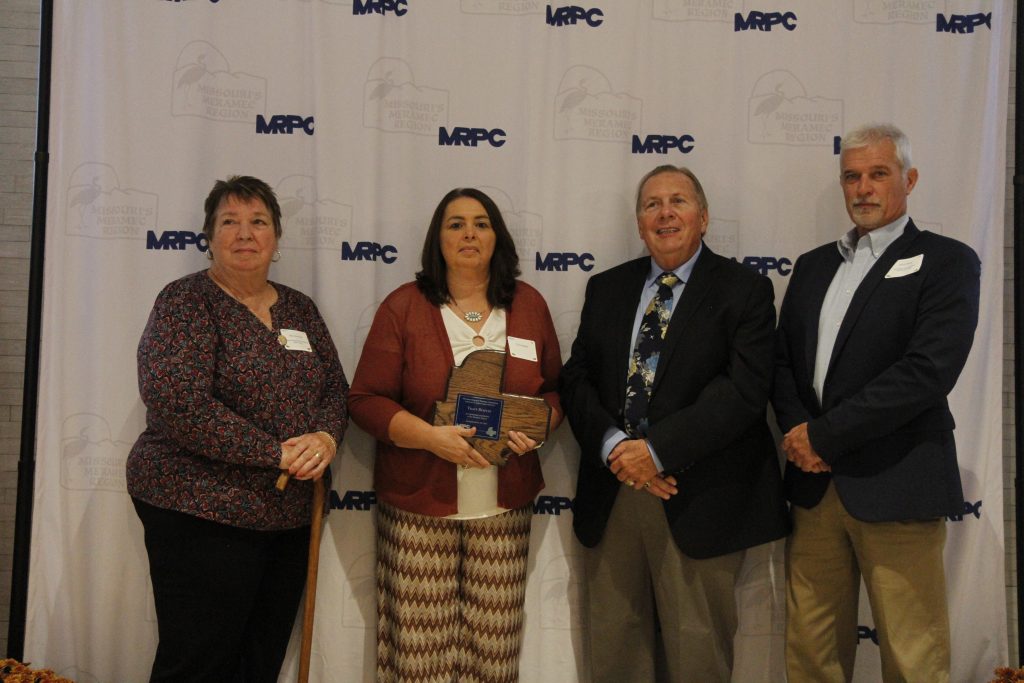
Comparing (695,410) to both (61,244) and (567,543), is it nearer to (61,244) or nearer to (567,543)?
(567,543)

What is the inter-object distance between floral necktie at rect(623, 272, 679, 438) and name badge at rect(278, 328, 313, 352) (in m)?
1.08

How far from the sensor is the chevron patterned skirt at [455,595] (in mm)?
2422

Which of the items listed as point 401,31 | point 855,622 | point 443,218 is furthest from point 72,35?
point 855,622

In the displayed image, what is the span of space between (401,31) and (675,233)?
4.53 ft

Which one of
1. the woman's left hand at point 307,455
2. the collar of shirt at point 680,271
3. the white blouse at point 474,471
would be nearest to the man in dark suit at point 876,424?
the collar of shirt at point 680,271

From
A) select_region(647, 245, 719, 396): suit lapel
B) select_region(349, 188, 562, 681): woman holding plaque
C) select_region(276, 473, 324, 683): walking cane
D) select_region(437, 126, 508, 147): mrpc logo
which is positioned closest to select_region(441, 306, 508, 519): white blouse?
select_region(349, 188, 562, 681): woman holding plaque

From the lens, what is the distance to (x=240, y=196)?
2381 mm

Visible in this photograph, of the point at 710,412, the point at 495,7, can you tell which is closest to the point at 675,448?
the point at 710,412

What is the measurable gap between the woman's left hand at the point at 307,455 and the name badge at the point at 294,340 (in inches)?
11.2

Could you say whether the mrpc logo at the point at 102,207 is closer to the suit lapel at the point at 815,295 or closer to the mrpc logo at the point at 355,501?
the mrpc logo at the point at 355,501

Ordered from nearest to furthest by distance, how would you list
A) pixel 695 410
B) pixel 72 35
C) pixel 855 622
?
pixel 695 410 → pixel 855 622 → pixel 72 35

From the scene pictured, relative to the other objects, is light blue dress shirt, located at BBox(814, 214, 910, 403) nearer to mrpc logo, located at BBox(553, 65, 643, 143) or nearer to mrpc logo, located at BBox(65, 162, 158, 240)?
mrpc logo, located at BBox(553, 65, 643, 143)

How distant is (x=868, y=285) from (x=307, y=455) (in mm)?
1817

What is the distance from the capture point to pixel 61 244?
2.85 meters
